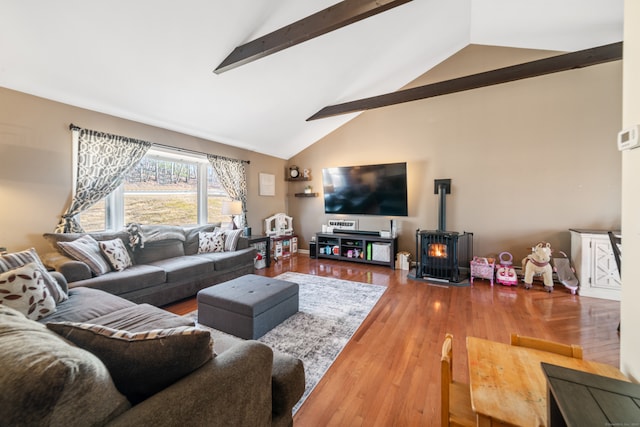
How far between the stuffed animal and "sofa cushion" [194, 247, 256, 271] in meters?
4.21

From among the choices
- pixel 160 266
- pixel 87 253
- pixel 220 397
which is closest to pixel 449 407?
pixel 220 397

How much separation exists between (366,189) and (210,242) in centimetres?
307

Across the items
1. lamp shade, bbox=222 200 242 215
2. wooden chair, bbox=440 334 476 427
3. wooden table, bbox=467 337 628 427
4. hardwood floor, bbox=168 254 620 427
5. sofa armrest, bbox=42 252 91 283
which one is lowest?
hardwood floor, bbox=168 254 620 427

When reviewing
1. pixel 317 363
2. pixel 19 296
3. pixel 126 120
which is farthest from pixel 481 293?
pixel 126 120

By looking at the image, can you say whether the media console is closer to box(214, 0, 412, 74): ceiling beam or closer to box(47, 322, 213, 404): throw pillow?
box(214, 0, 412, 74): ceiling beam

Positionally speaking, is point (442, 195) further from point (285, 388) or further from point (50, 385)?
point (50, 385)

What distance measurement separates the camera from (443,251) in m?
3.99

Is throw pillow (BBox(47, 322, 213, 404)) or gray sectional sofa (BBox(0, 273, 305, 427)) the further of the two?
throw pillow (BBox(47, 322, 213, 404))

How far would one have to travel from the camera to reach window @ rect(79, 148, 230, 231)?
3375 millimetres

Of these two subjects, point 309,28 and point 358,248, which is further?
point 358,248

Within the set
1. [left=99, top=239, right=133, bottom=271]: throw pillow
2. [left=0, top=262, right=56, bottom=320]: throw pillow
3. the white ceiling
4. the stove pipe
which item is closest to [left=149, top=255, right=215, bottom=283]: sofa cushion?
[left=99, top=239, right=133, bottom=271]: throw pillow

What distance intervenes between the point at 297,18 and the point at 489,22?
113 inches

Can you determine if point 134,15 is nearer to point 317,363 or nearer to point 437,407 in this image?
point 317,363

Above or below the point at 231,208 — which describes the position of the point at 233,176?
above
